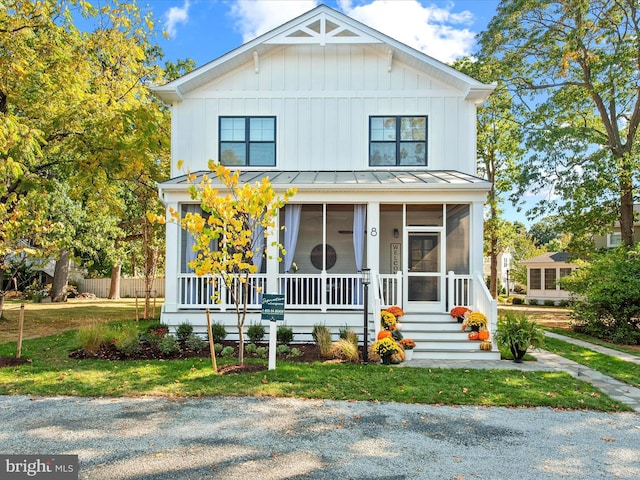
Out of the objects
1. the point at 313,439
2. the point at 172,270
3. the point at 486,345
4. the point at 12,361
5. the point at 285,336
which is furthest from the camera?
the point at 172,270

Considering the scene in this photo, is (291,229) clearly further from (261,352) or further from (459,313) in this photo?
(459,313)

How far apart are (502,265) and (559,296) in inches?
938

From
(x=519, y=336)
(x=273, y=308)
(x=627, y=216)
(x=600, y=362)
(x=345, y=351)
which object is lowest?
(x=600, y=362)

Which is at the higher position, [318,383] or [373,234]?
[373,234]

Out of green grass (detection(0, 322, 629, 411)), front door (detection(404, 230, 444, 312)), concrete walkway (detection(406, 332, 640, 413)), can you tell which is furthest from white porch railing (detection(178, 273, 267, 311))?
concrete walkway (detection(406, 332, 640, 413))

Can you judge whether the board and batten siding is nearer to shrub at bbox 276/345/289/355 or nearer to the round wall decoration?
the round wall decoration

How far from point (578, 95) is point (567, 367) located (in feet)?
48.7

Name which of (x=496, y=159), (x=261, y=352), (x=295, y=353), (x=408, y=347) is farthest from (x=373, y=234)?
(x=496, y=159)

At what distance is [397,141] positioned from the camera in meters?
12.7

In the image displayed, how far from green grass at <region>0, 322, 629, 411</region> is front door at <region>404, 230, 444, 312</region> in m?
3.38

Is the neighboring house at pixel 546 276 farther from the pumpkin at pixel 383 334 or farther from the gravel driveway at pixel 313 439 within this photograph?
the gravel driveway at pixel 313 439

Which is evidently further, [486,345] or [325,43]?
[325,43]

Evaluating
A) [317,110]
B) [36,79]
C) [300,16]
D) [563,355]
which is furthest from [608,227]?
[36,79]

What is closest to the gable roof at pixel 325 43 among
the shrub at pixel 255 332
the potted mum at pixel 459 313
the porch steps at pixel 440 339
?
the potted mum at pixel 459 313
